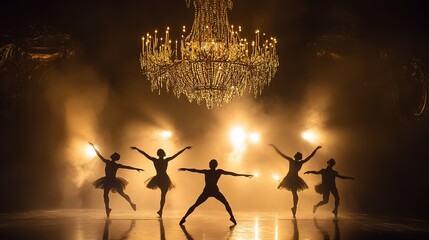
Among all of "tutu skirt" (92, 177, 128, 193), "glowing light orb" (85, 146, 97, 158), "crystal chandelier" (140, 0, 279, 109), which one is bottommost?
"tutu skirt" (92, 177, 128, 193)

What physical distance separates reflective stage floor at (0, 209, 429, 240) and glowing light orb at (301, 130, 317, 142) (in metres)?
4.23

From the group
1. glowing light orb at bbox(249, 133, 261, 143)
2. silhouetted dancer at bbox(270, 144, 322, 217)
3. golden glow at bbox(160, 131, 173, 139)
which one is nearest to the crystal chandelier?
silhouetted dancer at bbox(270, 144, 322, 217)

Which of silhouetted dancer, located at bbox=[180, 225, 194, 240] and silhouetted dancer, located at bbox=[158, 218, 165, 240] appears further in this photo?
silhouetted dancer, located at bbox=[158, 218, 165, 240]

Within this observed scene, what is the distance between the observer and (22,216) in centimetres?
1347

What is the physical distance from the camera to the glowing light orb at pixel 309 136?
17.3m

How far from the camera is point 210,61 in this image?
448 inches

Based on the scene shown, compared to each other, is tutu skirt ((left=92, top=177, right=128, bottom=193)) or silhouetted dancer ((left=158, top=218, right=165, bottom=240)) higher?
tutu skirt ((left=92, top=177, right=128, bottom=193))

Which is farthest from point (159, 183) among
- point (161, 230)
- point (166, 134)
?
point (166, 134)

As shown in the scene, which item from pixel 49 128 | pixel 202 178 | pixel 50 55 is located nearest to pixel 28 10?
pixel 50 55

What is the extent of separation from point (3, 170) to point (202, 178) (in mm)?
5973

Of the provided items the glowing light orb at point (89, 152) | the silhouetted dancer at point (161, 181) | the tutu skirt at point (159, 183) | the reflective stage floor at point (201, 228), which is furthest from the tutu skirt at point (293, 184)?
the glowing light orb at point (89, 152)

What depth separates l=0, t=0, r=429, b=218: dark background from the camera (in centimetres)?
1404

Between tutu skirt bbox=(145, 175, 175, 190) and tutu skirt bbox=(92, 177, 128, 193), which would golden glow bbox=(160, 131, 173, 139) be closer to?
tutu skirt bbox=(92, 177, 128, 193)

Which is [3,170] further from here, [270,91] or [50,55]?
[270,91]
